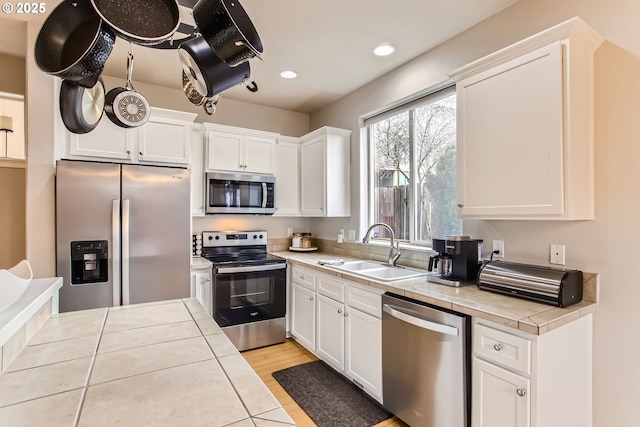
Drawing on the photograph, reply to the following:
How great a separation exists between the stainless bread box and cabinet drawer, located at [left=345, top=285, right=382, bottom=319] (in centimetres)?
67

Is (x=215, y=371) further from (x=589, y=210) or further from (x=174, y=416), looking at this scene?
(x=589, y=210)

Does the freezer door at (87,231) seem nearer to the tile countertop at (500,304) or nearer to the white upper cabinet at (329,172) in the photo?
the white upper cabinet at (329,172)

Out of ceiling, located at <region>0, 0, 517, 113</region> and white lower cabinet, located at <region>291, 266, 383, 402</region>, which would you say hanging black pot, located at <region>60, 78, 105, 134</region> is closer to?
ceiling, located at <region>0, 0, 517, 113</region>

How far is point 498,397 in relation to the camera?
1482 millimetres

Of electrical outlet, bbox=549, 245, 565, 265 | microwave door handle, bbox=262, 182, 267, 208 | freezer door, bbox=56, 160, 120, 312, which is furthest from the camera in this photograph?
microwave door handle, bbox=262, 182, 267, 208

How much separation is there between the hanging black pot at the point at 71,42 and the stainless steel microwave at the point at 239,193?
2304mm

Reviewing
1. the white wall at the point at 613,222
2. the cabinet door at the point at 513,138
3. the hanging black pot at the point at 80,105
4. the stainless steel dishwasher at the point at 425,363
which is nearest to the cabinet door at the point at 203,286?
the stainless steel dishwasher at the point at 425,363

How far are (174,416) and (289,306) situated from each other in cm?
274

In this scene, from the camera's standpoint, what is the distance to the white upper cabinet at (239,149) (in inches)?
130

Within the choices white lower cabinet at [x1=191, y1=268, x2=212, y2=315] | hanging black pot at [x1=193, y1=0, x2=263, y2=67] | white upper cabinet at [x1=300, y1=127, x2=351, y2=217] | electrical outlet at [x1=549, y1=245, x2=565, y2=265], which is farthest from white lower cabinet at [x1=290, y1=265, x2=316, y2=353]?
hanging black pot at [x1=193, y1=0, x2=263, y2=67]

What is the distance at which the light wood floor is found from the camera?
2.21 metres

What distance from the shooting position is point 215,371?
895 mm

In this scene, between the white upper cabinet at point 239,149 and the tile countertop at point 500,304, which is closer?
the tile countertop at point 500,304

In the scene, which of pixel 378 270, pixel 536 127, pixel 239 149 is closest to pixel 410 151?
pixel 378 270
